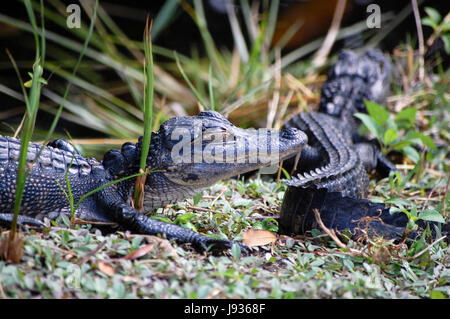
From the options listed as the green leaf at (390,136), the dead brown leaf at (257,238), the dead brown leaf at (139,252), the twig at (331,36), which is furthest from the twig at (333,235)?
the twig at (331,36)

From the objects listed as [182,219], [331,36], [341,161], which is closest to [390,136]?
[341,161]

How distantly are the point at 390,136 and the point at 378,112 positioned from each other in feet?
0.78

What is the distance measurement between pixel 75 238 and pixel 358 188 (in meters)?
2.05

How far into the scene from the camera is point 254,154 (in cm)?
231

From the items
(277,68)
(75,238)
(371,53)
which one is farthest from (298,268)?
(371,53)

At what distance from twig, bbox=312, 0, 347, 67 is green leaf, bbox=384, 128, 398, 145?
2.44 meters

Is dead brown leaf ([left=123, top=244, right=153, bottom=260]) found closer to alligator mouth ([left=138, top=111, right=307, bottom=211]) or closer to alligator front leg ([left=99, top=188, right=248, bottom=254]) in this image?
alligator front leg ([left=99, top=188, right=248, bottom=254])

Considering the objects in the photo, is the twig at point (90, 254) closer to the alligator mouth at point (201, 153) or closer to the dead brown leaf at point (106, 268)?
the dead brown leaf at point (106, 268)

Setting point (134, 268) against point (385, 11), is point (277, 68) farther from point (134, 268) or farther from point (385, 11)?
point (134, 268)

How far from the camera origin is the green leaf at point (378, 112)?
12.1ft

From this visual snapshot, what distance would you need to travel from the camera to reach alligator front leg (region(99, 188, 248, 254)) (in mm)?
2123

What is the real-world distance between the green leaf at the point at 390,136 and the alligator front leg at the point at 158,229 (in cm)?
211

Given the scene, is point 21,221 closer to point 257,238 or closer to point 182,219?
point 182,219
